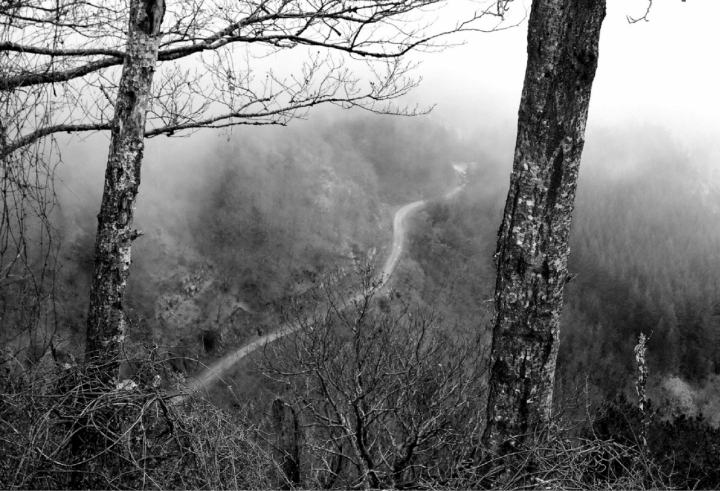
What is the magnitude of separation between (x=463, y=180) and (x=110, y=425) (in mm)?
45039

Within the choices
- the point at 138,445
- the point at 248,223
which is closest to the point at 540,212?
the point at 138,445


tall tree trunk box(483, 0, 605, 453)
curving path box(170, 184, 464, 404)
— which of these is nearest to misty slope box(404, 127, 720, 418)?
curving path box(170, 184, 464, 404)

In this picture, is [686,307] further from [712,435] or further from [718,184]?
[712,435]

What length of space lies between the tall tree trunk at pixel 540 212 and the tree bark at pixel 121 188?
2586 millimetres

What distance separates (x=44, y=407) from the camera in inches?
119

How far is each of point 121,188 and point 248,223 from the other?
26.7 meters

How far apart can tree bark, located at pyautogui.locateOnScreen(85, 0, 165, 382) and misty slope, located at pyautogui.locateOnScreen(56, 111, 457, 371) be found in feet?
51.7

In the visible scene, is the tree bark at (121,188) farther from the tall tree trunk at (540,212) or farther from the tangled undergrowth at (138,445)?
the tall tree trunk at (540,212)

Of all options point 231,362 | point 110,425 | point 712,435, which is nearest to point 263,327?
point 231,362

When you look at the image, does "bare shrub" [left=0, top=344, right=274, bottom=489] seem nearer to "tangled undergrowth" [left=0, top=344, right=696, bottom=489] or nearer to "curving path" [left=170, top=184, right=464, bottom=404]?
"tangled undergrowth" [left=0, top=344, right=696, bottom=489]

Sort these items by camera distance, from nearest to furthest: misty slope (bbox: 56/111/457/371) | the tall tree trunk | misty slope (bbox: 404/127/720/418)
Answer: the tall tree trunk
misty slope (bbox: 56/111/457/371)
misty slope (bbox: 404/127/720/418)

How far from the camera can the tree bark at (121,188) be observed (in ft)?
12.0

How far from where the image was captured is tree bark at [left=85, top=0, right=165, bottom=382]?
366cm

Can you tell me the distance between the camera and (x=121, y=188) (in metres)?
3.71
